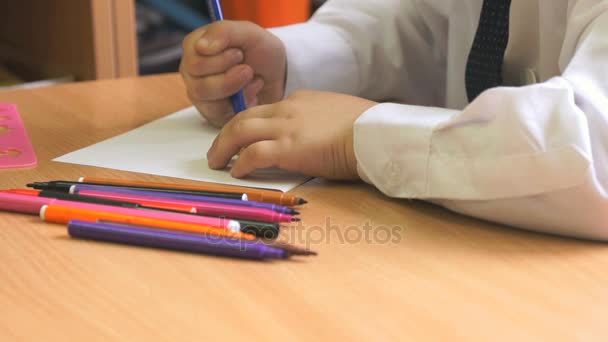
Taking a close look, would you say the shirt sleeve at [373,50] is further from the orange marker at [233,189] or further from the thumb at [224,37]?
the orange marker at [233,189]

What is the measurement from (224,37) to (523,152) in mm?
333

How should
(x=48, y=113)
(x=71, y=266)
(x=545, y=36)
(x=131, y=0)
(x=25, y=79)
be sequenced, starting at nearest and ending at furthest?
(x=71, y=266) → (x=545, y=36) → (x=48, y=113) → (x=131, y=0) → (x=25, y=79)

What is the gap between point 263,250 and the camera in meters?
0.43

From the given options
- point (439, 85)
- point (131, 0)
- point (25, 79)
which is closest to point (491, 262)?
point (439, 85)

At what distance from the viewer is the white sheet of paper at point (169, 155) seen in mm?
580

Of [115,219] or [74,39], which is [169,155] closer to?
[115,219]

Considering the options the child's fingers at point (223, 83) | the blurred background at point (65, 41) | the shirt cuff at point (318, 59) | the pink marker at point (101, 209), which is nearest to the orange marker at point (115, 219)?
the pink marker at point (101, 209)

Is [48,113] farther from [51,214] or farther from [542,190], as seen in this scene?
[542,190]

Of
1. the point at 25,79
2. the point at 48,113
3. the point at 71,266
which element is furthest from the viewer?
the point at 25,79

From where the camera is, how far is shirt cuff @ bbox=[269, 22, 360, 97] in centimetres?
79

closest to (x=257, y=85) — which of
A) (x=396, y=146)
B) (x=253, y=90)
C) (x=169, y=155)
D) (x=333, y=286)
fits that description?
(x=253, y=90)

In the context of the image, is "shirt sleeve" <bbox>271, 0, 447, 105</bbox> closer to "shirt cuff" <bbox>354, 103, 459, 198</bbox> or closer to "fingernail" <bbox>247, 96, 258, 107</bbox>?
"fingernail" <bbox>247, 96, 258, 107</bbox>

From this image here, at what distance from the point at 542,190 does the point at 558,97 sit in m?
0.06

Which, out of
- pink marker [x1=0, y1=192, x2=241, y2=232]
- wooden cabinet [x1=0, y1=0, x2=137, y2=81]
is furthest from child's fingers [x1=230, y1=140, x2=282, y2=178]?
wooden cabinet [x1=0, y1=0, x2=137, y2=81]
